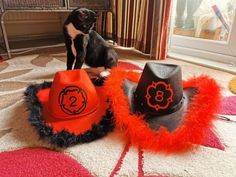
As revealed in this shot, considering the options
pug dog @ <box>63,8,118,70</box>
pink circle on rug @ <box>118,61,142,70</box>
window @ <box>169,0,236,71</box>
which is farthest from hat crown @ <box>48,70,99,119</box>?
window @ <box>169,0,236,71</box>

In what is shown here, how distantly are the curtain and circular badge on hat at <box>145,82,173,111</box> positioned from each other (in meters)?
0.90

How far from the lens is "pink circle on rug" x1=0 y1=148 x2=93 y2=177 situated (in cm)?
57

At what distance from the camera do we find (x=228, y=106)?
3.06ft

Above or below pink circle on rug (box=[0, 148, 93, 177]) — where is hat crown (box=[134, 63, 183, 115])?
above

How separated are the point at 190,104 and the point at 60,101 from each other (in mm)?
454

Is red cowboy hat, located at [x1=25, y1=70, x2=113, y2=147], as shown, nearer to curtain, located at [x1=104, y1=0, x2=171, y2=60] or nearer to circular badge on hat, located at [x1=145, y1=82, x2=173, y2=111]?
circular badge on hat, located at [x1=145, y1=82, x2=173, y2=111]

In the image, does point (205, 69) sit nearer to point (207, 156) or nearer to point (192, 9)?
point (192, 9)

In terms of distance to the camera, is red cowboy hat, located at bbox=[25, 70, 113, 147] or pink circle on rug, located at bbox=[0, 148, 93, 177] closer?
pink circle on rug, located at bbox=[0, 148, 93, 177]

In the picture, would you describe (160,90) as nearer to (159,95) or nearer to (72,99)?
(159,95)

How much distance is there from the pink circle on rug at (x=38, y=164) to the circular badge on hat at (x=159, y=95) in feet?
1.00

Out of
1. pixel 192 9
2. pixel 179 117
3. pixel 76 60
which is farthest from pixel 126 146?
pixel 192 9

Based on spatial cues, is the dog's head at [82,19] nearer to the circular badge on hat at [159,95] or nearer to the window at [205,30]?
the circular badge on hat at [159,95]

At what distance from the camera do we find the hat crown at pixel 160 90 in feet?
2.33

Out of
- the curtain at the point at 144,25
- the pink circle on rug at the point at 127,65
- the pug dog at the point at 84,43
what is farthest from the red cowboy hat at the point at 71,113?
the curtain at the point at 144,25
